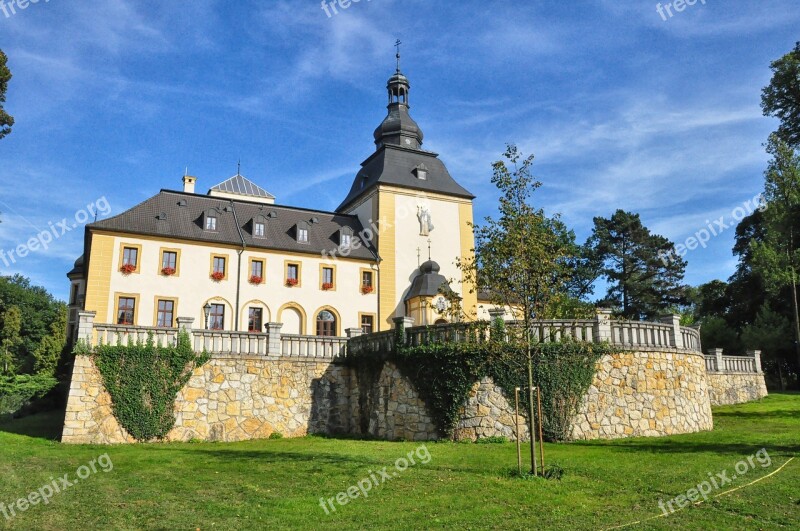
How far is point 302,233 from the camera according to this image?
36.1 m

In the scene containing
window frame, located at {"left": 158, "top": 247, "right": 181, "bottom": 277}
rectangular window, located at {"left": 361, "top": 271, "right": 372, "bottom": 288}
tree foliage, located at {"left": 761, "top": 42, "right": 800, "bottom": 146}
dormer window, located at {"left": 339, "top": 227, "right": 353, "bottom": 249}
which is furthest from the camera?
dormer window, located at {"left": 339, "top": 227, "right": 353, "bottom": 249}

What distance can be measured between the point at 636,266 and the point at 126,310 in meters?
39.8

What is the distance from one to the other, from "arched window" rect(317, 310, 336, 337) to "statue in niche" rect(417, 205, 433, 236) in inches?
299

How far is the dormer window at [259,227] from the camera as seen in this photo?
34875 mm

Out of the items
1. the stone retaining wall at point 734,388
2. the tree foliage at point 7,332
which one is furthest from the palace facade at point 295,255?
the stone retaining wall at point 734,388

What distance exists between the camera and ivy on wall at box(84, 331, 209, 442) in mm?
18844

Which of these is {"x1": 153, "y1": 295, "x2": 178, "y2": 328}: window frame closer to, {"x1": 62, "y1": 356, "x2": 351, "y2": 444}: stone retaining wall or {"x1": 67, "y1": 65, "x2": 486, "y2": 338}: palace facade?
{"x1": 67, "y1": 65, "x2": 486, "y2": 338}: palace facade

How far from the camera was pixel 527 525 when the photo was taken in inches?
336

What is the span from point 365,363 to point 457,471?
8991 mm

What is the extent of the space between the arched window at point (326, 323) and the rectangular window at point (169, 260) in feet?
26.0

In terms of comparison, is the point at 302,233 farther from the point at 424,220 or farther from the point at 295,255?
the point at 424,220

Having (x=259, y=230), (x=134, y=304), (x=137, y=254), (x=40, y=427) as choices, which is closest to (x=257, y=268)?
(x=259, y=230)

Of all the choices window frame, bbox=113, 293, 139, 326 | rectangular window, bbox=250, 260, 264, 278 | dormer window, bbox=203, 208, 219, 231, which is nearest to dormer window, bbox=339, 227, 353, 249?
rectangular window, bbox=250, 260, 264, 278

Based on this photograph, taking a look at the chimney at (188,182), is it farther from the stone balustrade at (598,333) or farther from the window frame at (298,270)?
the stone balustrade at (598,333)
